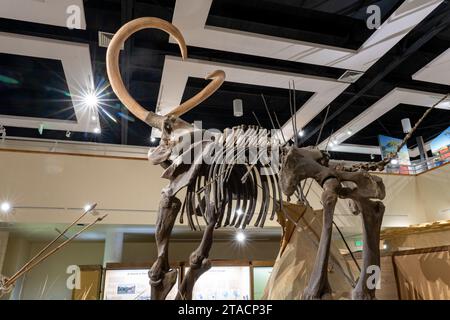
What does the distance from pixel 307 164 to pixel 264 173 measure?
18.4 inches

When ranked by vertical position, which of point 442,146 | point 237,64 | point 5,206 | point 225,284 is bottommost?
point 225,284

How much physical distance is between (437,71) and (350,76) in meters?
1.09

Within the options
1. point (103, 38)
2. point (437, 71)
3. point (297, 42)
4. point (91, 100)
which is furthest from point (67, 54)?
point (437, 71)

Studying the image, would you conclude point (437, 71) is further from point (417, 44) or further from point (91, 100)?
point (91, 100)

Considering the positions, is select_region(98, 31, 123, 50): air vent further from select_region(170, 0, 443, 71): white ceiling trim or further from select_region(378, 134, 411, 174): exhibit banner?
select_region(378, 134, 411, 174): exhibit banner

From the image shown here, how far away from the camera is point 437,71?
13.4 feet

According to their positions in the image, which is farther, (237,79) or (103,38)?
(237,79)

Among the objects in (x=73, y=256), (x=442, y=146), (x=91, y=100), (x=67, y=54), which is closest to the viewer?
(x=67, y=54)

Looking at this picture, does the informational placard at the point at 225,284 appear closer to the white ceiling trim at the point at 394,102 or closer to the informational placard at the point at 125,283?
the informational placard at the point at 125,283

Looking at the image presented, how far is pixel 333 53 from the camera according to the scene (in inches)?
149

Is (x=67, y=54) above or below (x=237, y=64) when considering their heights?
below

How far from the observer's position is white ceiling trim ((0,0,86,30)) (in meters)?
2.93

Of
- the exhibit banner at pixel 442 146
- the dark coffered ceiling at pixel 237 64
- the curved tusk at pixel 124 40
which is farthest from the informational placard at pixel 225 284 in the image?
the exhibit banner at pixel 442 146

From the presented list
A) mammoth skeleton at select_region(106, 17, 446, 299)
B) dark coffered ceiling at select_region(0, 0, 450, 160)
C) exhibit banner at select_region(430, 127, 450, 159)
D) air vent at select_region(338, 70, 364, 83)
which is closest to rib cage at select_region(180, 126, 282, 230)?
mammoth skeleton at select_region(106, 17, 446, 299)
